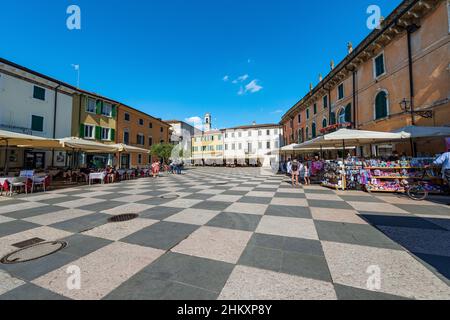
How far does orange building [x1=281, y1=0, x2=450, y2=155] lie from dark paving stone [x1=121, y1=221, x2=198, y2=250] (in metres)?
13.0

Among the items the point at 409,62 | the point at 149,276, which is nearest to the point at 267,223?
the point at 149,276

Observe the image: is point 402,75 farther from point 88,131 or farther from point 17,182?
point 88,131

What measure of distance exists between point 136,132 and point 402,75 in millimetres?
28494

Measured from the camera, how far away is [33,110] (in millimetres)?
15367

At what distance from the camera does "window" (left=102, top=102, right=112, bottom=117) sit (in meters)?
21.7

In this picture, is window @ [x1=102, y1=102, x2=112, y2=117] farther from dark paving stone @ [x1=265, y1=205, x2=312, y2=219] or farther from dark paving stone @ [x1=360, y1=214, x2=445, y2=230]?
dark paving stone @ [x1=360, y1=214, x2=445, y2=230]

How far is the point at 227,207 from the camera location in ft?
18.9

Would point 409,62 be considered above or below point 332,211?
above

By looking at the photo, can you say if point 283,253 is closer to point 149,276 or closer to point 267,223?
point 267,223

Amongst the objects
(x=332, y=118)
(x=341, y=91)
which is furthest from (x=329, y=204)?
(x=341, y=91)

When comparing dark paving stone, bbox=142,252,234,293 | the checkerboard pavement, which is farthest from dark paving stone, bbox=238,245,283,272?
dark paving stone, bbox=142,252,234,293
